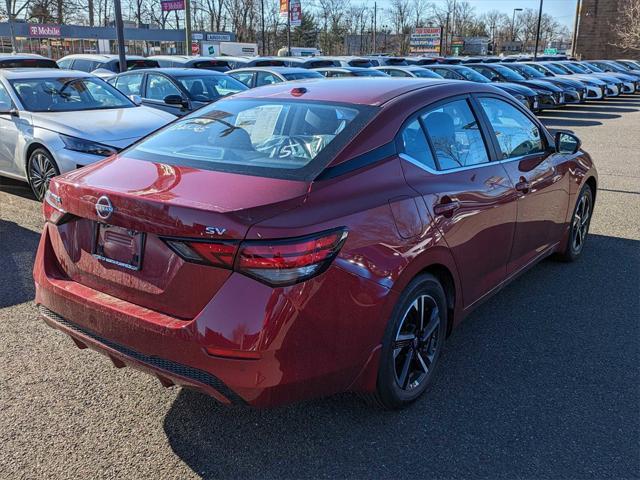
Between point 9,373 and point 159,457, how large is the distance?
51.2 inches

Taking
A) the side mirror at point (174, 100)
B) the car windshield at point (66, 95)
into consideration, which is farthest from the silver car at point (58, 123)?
the side mirror at point (174, 100)

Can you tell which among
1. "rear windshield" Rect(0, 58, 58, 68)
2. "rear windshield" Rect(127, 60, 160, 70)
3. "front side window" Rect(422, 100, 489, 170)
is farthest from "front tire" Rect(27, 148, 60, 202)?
"rear windshield" Rect(127, 60, 160, 70)

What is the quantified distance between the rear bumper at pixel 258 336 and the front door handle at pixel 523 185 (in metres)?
1.72

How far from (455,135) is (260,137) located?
1184 millimetres

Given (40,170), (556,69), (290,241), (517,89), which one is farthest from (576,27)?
(290,241)

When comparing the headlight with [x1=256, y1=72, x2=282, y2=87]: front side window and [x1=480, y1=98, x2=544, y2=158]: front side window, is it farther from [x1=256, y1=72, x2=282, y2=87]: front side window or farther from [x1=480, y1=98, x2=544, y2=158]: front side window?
[x1=256, y1=72, x2=282, y2=87]: front side window

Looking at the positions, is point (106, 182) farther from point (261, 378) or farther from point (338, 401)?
point (338, 401)

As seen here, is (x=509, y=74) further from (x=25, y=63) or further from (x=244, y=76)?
(x=25, y=63)

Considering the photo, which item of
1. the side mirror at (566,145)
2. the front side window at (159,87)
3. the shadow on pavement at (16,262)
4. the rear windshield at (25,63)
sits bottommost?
the shadow on pavement at (16,262)

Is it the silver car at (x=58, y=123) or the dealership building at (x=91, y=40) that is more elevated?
the dealership building at (x=91, y=40)

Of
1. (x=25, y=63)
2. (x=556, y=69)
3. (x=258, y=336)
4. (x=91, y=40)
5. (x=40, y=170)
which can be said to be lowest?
(x=40, y=170)

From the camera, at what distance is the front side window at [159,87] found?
10695 millimetres

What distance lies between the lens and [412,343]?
3.09 metres

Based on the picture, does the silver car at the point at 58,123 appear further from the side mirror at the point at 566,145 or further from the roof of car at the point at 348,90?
the side mirror at the point at 566,145
